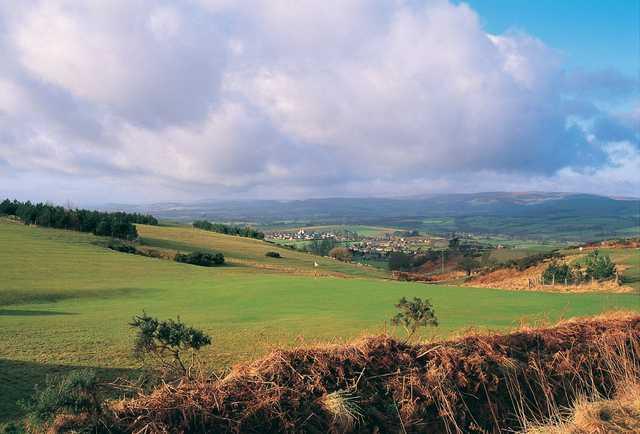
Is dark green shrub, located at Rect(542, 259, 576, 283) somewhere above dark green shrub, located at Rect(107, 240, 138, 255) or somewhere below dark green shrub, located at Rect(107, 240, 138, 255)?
below

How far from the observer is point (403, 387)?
10.0 meters

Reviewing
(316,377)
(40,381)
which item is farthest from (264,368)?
(40,381)

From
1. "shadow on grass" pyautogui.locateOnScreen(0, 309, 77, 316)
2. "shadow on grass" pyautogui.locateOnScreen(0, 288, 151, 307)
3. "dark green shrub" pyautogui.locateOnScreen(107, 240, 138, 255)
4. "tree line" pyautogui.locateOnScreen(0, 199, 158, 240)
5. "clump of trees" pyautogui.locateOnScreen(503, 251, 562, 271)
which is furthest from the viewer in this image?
"tree line" pyautogui.locateOnScreen(0, 199, 158, 240)

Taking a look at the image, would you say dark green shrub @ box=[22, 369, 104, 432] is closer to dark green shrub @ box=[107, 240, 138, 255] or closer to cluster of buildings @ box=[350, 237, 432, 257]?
dark green shrub @ box=[107, 240, 138, 255]

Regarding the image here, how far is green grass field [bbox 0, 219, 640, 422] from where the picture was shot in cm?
1739

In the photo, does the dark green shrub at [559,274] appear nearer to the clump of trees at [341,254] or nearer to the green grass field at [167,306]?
the green grass field at [167,306]

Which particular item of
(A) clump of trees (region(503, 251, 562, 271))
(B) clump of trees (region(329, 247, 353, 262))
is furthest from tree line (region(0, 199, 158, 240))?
(A) clump of trees (region(503, 251, 562, 271))

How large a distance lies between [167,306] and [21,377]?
843 inches

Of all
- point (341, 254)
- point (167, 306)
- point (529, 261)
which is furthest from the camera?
point (341, 254)

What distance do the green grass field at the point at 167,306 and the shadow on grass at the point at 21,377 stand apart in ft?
0.14

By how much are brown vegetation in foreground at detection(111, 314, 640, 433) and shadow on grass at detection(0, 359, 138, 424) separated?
15.5ft

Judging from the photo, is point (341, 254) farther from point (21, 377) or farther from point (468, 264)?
point (21, 377)

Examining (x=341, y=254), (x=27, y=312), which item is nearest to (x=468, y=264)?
(x=341, y=254)

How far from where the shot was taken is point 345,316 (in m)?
29.2
